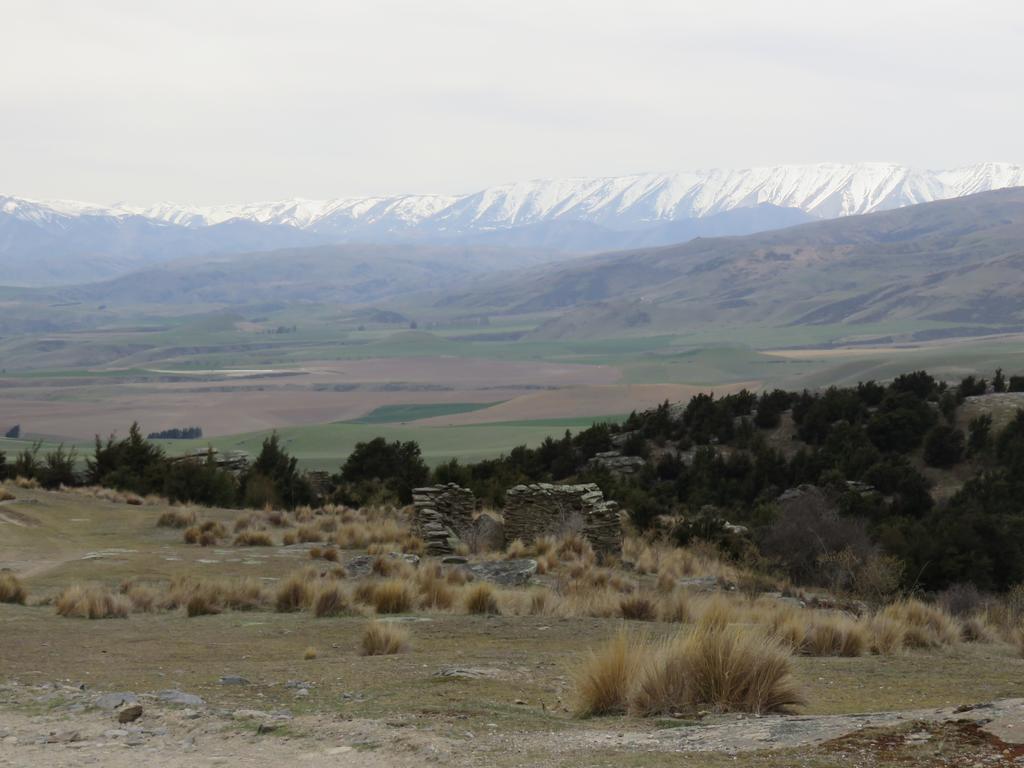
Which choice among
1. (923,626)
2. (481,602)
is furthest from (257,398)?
(923,626)

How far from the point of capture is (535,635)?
37.3 feet

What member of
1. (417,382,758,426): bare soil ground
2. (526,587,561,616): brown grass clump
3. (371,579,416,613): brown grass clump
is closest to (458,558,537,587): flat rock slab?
(526,587,561,616): brown grass clump

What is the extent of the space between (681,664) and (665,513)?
22.4 metres

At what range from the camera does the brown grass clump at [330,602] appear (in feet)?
42.1

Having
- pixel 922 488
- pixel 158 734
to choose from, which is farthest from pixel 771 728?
pixel 922 488

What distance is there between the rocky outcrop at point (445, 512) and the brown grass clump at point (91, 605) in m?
9.34

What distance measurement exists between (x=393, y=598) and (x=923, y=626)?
5.82 metres

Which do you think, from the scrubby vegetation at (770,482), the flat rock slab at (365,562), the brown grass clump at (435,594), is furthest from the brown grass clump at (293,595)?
the scrubby vegetation at (770,482)

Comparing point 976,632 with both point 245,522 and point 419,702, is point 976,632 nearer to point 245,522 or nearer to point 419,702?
point 419,702

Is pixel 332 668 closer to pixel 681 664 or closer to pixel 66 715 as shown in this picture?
pixel 66 715

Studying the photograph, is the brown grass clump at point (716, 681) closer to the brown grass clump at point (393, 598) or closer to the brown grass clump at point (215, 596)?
the brown grass clump at point (393, 598)

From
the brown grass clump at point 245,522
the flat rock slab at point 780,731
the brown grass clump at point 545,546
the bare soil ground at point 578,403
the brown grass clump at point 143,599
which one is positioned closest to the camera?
the flat rock slab at point 780,731

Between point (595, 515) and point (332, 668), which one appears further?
point (595, 515)

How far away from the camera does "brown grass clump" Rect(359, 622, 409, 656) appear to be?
10.1 m
